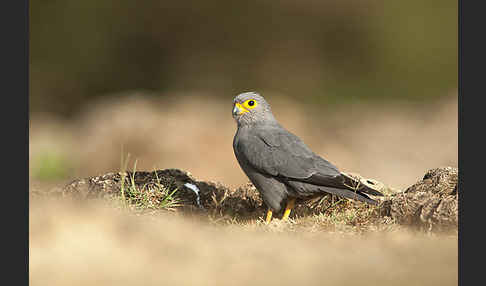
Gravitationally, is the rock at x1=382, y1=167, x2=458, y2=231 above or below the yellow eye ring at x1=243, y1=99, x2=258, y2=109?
below

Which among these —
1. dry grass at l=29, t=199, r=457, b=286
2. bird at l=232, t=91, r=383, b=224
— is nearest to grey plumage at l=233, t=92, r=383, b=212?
bird at l=232, t=91, r=383, b=224

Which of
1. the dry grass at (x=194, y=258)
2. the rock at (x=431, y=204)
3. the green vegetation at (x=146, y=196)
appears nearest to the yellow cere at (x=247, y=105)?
the green vegetation at (x=146, y=196)

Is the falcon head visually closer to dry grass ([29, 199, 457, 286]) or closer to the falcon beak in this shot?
the falcon beak

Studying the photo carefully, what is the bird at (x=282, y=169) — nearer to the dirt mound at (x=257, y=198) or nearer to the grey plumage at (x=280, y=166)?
the grey plumage at (x=280, y=166)

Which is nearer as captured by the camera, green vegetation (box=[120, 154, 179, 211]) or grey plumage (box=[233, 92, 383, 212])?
grey plumage (box=[233, 92, 383, 212])

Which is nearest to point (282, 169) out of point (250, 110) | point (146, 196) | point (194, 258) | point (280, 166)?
point (280, 166)

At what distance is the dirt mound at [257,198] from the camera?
9.90 ft

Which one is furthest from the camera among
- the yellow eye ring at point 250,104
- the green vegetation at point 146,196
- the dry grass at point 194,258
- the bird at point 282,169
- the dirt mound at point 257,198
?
the yellow eye ring at point 250,104

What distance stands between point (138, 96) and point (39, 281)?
12.3 m

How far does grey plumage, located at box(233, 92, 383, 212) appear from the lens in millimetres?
3594

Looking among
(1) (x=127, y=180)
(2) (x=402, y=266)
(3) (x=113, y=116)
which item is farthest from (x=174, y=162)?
(2) (x=402, y=266)

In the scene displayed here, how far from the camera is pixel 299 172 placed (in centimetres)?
368

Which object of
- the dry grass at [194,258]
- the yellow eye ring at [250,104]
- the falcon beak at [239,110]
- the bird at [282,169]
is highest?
the yellow eye ring at [250,104]

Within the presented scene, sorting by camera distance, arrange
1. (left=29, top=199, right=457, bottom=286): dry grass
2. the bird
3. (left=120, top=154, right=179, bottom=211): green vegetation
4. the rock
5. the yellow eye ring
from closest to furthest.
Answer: (left=29, top=199, right=457, bottom=286): dry grass → the rock → the bird → (left=120, top=154, right=179, bottom=211): green vegetation → the yellow eye ring
